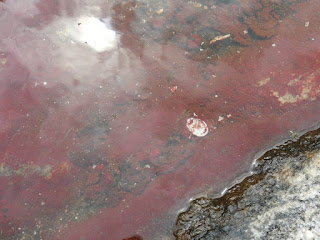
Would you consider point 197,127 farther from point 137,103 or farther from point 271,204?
point 271,204

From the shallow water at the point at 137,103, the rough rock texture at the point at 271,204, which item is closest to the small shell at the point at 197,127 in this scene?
the shallow water at the point at 137,103

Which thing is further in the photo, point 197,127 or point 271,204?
point 197,127

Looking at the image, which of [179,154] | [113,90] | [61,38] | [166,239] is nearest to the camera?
[166,239]

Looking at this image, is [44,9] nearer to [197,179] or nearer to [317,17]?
→ [197,179]

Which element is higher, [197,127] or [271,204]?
[197,127]

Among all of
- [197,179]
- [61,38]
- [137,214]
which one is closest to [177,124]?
[197,179]

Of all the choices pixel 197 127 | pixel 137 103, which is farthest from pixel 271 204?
pixel 137 103

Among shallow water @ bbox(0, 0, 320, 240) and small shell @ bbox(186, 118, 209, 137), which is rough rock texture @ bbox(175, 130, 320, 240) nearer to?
shallow water @ bbox(0, 0, 320, 240)
